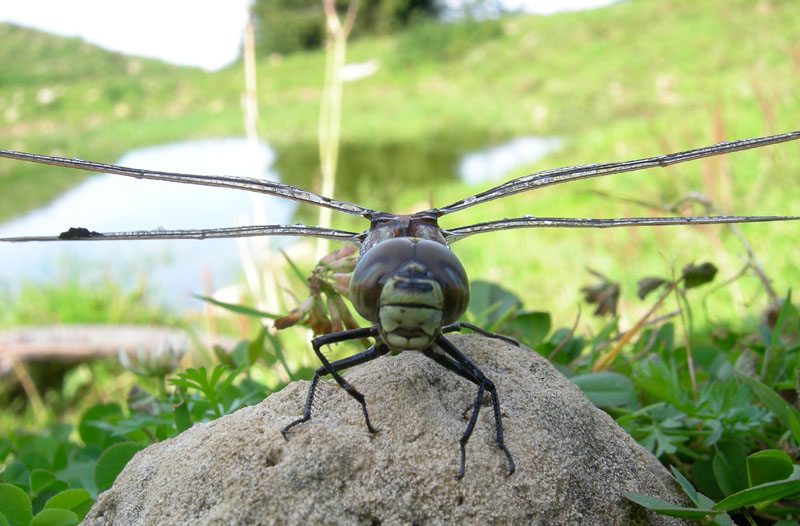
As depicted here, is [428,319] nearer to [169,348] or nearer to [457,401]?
[457,401]

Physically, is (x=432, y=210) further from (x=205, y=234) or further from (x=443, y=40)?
(x=443, y=40)

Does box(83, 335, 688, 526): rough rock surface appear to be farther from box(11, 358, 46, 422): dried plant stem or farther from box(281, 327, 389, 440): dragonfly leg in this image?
box(11, 358, 46, 422): dried plant stem

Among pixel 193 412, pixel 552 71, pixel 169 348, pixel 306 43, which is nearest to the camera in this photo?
pixel 193 412

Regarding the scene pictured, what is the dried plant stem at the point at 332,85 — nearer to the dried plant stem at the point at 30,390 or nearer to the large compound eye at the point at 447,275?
the dried plant stem at the point at 30,390

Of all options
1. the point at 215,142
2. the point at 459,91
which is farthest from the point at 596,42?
the point at 215,142

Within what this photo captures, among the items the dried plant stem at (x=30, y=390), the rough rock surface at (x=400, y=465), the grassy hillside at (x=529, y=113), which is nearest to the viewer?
the rough rock surface at (x=400, y=465)

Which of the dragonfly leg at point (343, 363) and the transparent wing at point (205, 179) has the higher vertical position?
the transparent wing at point (205, 179)

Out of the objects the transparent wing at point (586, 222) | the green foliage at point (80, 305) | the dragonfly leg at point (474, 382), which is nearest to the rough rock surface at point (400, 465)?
the dragonfly leg at point (474, 382)
